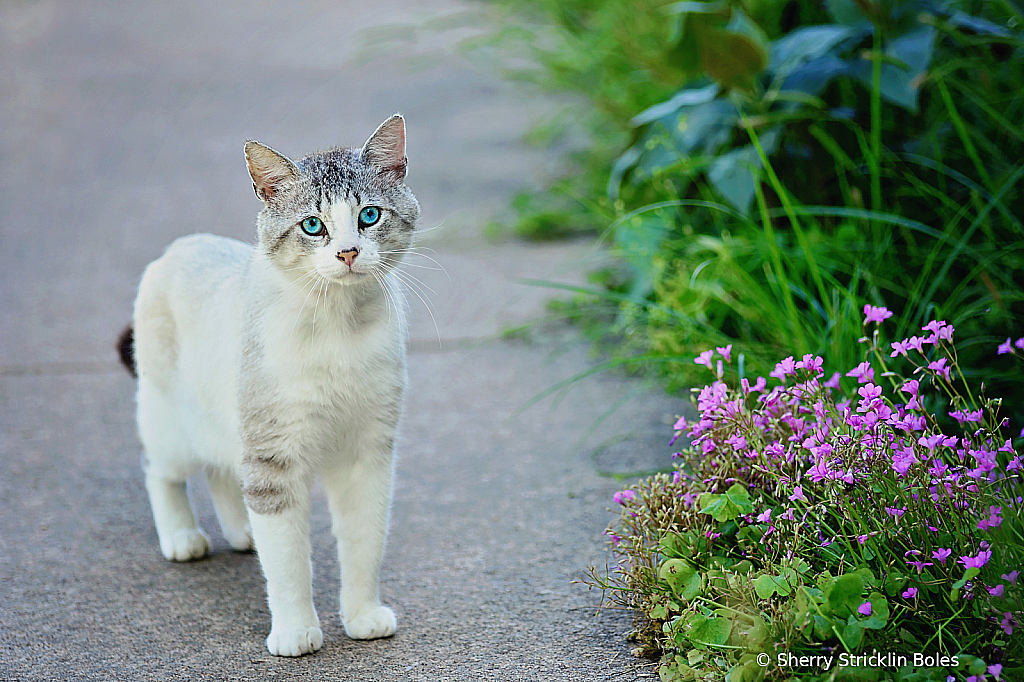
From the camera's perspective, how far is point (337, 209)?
216cm

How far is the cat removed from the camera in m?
2.20

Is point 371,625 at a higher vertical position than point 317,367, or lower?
lower

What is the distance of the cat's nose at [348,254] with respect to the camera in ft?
6.97

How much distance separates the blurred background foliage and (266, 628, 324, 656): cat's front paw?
4.57 ft

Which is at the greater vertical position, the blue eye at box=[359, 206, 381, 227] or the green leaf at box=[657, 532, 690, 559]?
the blue eye at box=[359, 206, 381, 227]

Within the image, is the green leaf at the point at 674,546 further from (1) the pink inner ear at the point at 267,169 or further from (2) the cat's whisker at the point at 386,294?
(1) the pink inner ear at the point at 267,169

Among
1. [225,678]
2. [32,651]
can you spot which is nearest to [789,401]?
[225,678]

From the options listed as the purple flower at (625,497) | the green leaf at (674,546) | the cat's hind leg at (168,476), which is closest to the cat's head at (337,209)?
the cat's hind leg at (168,476)

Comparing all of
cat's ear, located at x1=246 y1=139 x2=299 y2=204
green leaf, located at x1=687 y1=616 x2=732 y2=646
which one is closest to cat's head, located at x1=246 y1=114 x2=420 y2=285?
cat's ear, located at x1=246 y1=139 x2=299 y2=204

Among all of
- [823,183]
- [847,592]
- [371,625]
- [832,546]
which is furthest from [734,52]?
[371,625]

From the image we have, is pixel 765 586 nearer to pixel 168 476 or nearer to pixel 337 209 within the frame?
pixel 337 209

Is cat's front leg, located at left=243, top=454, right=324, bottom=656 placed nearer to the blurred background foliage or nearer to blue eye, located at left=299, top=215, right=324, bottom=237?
blue eye, located at left=299, top=215, right=324, bottom=237

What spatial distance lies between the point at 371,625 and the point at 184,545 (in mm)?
702

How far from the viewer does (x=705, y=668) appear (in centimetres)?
197
